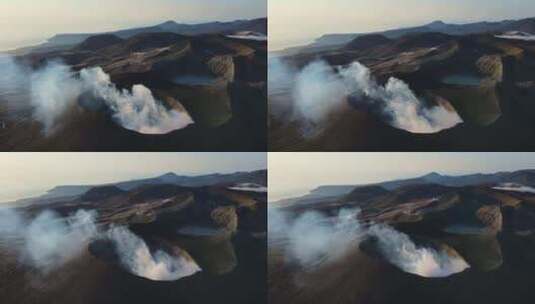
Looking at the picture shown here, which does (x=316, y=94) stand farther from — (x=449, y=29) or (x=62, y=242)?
(x=62, y=242)

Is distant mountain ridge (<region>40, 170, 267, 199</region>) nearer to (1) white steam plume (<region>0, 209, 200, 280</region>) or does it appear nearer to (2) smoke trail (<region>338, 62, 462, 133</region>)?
(1) white steam plume (<region>0, 209, 200, 280</region>)

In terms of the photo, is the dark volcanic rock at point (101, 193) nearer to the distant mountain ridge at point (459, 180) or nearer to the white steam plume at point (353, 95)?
the white steam plume at point (353, 95)

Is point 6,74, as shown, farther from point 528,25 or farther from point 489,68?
point 528,25

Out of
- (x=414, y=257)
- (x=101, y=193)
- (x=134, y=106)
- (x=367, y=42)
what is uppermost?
(x=367, y=42)

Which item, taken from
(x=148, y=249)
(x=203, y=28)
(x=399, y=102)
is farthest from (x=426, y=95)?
(x=148, y=249)

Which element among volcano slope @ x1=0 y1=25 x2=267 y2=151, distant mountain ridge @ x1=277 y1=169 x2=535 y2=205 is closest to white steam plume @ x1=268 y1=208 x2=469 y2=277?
distant mountain ridge @ x1=277 y1=169 x2=535 y2=205

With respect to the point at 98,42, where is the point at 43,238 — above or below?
below
